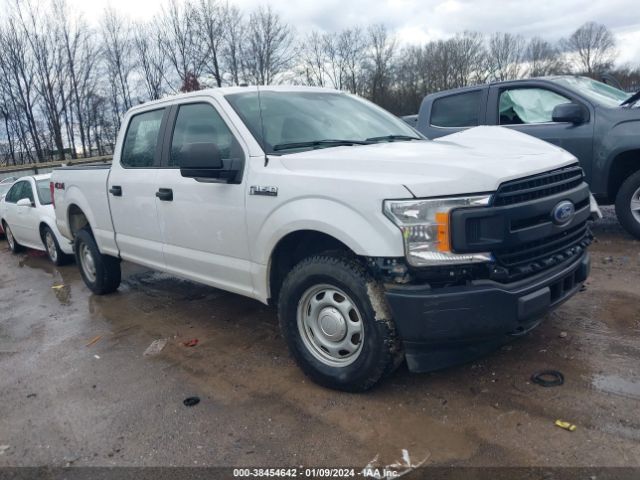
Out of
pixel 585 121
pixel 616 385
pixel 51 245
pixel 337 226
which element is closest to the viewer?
pixel 337 226

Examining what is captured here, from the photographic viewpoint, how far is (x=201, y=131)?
13.9 feet

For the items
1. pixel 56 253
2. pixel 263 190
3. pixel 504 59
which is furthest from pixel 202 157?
pixel 504 59

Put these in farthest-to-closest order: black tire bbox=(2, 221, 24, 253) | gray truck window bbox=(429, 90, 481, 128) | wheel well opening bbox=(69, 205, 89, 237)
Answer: black tire bbox=(2, 221, 24, 253)
gray truck window bbox=(429, 90, 481, 128)
wheel well opening bbox=(69, 205, 89, 237)

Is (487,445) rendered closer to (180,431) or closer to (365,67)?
(180,431)

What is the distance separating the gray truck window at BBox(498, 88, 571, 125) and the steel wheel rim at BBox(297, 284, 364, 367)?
4717mm

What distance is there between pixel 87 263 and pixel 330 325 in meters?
4.15

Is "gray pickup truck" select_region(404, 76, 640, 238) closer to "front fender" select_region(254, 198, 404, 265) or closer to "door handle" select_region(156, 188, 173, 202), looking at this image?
"front fender" select_region(254, 198, 404, 265)

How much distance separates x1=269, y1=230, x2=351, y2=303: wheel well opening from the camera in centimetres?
339

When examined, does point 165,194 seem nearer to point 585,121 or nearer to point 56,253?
point 585,121

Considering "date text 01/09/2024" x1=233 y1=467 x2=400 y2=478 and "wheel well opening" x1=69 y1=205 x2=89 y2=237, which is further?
"wheel well opening" x1=69 y1=205 x2=89 y2=237

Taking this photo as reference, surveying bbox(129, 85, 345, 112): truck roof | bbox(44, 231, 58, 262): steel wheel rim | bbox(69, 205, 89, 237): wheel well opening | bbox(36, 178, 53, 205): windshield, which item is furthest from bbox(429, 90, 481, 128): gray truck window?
bbox(36, 178, 53, 205): windshield

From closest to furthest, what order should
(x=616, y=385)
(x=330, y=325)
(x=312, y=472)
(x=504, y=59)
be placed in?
(x=312, y=472)
(x=616, y=385)
(x=330, y=325)
(x=504, y=59)

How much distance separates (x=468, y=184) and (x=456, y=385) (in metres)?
1.33

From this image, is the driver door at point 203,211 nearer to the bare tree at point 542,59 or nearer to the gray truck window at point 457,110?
the gray truck window at point 457,110
